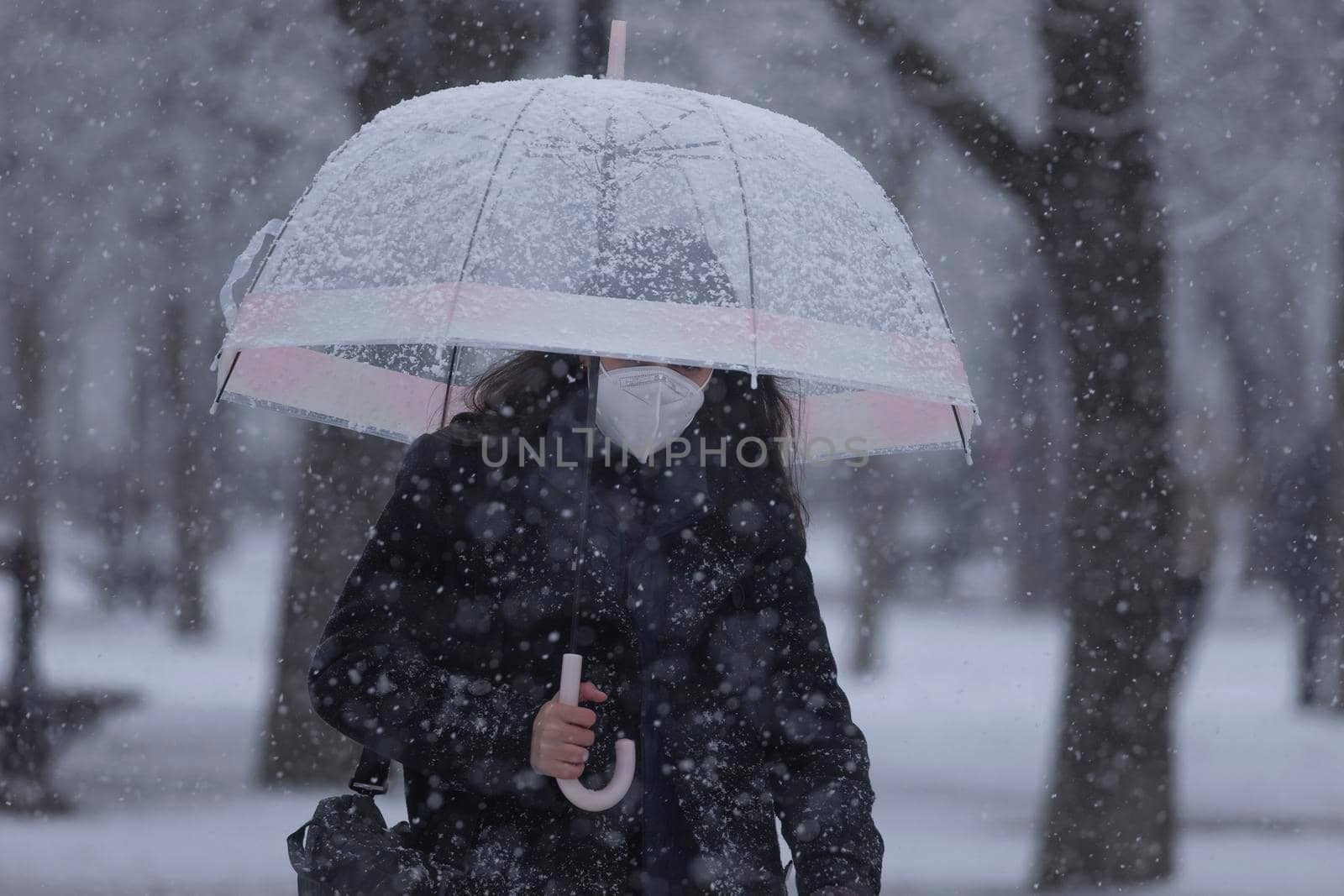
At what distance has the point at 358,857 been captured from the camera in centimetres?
207

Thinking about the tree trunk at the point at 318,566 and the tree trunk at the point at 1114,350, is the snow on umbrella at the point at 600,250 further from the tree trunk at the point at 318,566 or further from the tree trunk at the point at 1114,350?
the tree trunk at the point at 318,566

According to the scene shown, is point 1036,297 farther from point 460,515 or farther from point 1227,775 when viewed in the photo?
point 460,515

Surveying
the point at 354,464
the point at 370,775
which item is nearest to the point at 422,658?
the point at 370,775

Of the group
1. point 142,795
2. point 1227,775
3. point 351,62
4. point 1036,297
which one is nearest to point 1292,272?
point 1036,297

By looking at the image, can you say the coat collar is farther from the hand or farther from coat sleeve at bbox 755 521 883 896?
the hand

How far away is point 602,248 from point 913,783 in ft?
23.1

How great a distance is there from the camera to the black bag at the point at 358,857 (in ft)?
6.72

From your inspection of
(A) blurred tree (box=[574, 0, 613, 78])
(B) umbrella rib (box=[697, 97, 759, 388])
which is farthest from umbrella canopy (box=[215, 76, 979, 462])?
(A) blurred tree (box=[574, 0, 613, 78])

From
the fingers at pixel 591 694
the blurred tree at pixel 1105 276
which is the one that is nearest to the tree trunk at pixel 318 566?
the blurred tree at pixel 1105 276

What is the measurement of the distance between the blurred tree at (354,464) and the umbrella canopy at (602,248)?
9.68 feet

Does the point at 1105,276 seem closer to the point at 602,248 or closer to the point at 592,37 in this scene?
the point at 592,37

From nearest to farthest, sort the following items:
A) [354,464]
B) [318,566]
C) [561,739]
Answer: [561,739]
[354,464]
[318,566]

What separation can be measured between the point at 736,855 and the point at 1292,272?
9049mm

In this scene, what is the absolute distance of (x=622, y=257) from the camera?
2.21 m
